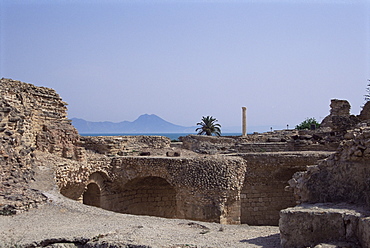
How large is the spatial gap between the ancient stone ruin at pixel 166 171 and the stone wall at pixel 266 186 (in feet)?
0.13

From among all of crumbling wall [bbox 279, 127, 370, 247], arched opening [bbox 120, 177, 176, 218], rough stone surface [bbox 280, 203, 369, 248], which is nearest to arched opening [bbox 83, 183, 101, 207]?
arched opening [bbox 120, 177, 176, 218]

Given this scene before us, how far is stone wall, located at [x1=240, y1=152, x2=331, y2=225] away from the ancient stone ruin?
0.13ft

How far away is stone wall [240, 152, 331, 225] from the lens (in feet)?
52.0

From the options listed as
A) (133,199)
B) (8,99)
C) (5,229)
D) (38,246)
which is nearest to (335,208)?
(38,246)

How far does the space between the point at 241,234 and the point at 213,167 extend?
6.30 meters

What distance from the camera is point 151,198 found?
17.7 metres

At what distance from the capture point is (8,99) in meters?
13.0

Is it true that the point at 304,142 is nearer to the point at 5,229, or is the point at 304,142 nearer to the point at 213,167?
the point at 213,167

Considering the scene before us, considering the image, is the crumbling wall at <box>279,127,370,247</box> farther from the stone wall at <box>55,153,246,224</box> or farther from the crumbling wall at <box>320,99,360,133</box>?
the crumbling wall at <box>320,99,360,133</box>

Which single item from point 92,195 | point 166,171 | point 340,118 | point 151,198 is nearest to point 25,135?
point 92,195

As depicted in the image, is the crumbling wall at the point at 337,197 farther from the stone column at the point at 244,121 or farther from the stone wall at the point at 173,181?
the stone column at the point at 244,121

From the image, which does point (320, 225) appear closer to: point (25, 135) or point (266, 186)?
point (266, 186)

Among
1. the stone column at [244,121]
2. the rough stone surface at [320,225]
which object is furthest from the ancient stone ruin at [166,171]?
the stone column at [244,121]

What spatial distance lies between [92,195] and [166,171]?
3134 millimetres
